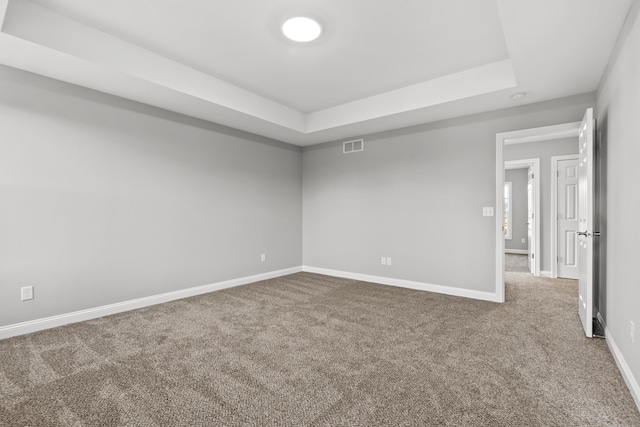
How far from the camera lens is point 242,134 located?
496 centimetres

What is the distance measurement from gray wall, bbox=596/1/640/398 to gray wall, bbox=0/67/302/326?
14.2 ft

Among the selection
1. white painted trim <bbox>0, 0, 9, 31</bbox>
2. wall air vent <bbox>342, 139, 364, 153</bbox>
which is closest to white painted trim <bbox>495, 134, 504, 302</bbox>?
wall air vent <bbox>342, 139, 364, 153</bbox>

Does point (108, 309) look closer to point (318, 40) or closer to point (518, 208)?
point (318, 40)

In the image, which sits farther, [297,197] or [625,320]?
[297,197]

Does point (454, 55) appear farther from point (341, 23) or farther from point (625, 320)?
point (625, 320)

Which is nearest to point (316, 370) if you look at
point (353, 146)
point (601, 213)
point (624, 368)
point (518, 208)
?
point (624, 368)

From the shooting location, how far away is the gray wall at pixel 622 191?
1952 millimetres

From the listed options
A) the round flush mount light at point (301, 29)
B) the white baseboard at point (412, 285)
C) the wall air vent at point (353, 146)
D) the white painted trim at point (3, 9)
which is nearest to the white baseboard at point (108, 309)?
the white baseboard at point (412, 285)

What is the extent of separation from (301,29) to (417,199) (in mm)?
2925

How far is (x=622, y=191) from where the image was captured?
2.22 meters

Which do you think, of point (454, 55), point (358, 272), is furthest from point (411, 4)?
point (358, 272)

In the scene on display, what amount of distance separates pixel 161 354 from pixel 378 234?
11.5 feet

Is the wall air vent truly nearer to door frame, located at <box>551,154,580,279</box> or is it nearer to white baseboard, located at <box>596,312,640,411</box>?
door frame, located at <box>551,154,580,279</box>

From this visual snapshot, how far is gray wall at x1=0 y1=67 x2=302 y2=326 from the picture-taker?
290 centimetres
